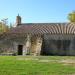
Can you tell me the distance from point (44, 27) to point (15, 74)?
34400mm

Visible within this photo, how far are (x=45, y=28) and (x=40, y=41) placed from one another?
528cm

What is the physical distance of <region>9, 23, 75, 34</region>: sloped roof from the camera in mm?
47900

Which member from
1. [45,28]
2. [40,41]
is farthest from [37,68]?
[45,28]

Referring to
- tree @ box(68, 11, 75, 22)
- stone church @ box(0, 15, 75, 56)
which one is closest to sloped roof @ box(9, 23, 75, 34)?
stone church @ box(0, 15, 75, 56)

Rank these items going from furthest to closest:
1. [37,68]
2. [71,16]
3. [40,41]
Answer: [71,16] → [40,41] → [37,68]

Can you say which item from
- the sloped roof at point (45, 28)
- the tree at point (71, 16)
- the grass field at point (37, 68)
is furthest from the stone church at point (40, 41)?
the tree at point (71, 16)

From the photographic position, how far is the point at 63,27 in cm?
5044

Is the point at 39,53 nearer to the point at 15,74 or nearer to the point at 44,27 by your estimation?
the point at 44,27

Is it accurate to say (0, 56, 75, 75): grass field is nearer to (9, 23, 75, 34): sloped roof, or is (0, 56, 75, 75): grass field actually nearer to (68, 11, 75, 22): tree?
(9, 23, 75, 34): sloped roof

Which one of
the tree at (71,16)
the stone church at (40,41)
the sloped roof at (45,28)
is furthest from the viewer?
the tree at (71,16)

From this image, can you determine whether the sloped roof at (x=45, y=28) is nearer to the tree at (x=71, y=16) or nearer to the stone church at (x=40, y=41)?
the stone church at (x=40, y=41)

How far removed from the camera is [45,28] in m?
50.3

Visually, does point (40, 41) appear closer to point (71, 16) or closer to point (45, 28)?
point (45, 28)

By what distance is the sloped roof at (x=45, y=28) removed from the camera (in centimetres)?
4790
